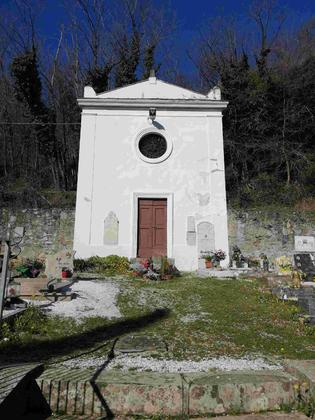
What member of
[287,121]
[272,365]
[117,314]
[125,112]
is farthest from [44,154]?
[272,365]

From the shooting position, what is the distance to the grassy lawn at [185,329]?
5.23m

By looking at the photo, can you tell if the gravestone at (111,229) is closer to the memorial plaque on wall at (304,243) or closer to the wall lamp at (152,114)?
the wall lamp at (152,114)

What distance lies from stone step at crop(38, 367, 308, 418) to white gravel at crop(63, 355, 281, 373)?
0.91 meters

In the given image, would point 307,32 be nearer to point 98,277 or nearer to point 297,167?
point 297,167

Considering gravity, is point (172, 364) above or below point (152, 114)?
below

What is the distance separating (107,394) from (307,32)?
3197 centimetres

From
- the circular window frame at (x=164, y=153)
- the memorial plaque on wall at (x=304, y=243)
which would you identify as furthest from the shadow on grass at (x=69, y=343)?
Result: the memorial plaque on wall at (x=304, y=243)

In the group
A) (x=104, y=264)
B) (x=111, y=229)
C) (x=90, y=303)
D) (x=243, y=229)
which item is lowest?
(x=90, y=303)

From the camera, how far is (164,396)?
338cm

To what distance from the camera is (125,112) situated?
15688mm

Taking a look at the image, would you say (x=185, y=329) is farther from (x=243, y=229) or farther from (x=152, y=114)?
(x=152, y=114)

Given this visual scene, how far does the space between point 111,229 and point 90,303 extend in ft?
21.9

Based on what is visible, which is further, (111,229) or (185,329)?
(111,229)

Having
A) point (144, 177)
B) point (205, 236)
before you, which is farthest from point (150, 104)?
point (205, 236)
